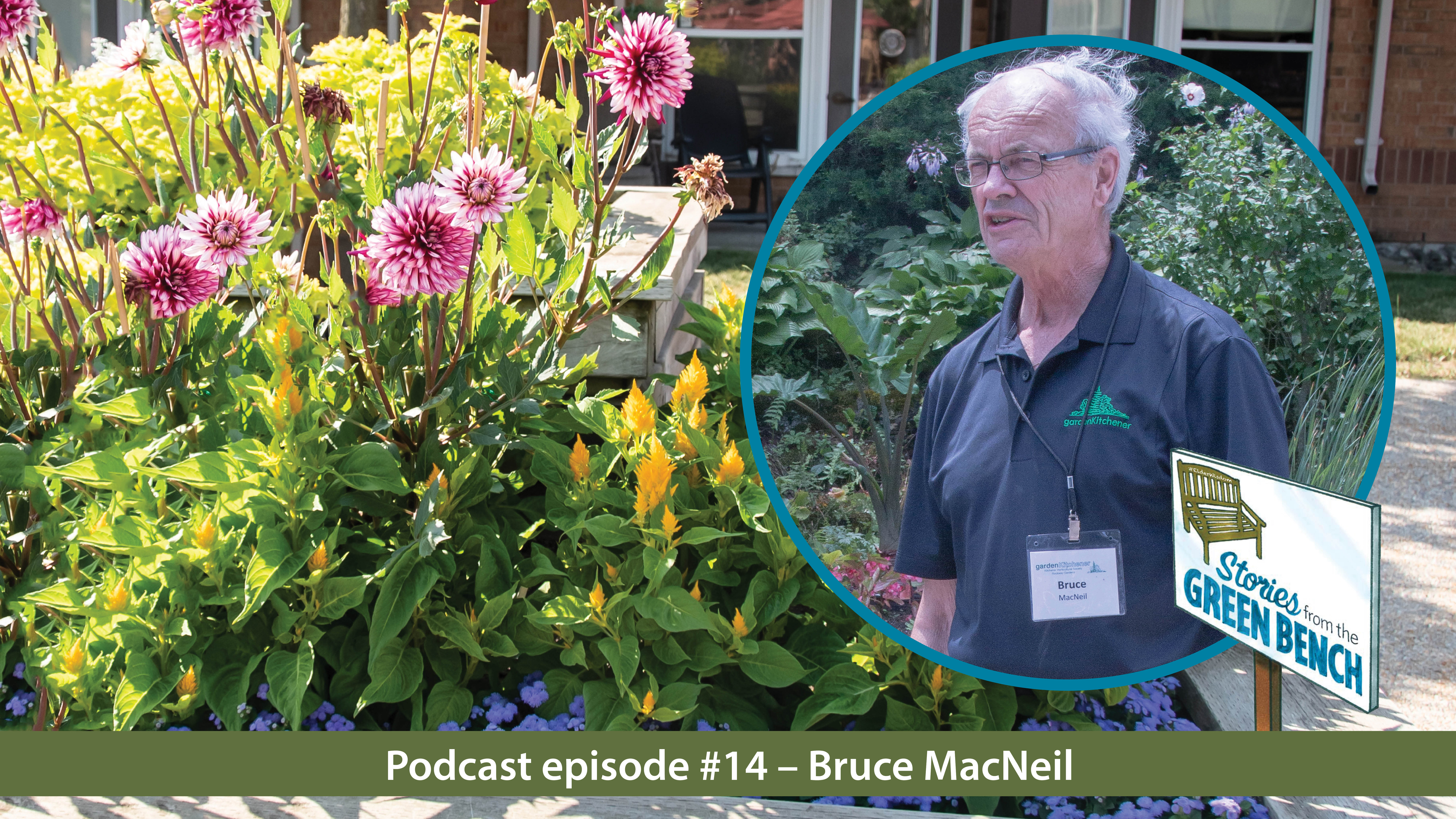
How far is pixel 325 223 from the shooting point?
1.92 metres

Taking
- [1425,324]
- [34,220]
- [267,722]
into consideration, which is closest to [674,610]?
Answer: [267,722]

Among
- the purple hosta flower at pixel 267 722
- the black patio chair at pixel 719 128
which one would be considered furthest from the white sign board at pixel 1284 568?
the black patio chair at pixel 719 128

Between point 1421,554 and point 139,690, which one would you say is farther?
point 1421,554

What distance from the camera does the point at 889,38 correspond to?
1029 centimetres

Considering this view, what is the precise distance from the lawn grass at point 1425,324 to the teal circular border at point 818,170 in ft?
12.3

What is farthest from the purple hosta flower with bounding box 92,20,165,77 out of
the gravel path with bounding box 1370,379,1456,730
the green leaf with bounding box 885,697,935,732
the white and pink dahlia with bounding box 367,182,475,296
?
the gravel path with bounding box 1370,379,1456,730

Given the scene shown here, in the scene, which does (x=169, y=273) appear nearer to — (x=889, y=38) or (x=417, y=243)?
(x=417, y=243)

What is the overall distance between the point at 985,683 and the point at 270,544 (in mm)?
1236

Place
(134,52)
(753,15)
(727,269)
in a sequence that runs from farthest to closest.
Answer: (753,15) < (727,269) < (134,52)

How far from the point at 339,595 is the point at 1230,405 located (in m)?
1.41

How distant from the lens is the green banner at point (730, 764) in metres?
1.74

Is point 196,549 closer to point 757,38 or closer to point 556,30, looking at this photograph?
point 556,30

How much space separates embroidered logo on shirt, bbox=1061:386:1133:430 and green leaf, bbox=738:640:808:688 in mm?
703

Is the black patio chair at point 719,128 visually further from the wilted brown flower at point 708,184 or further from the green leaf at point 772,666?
the green leaf at point 772,666
